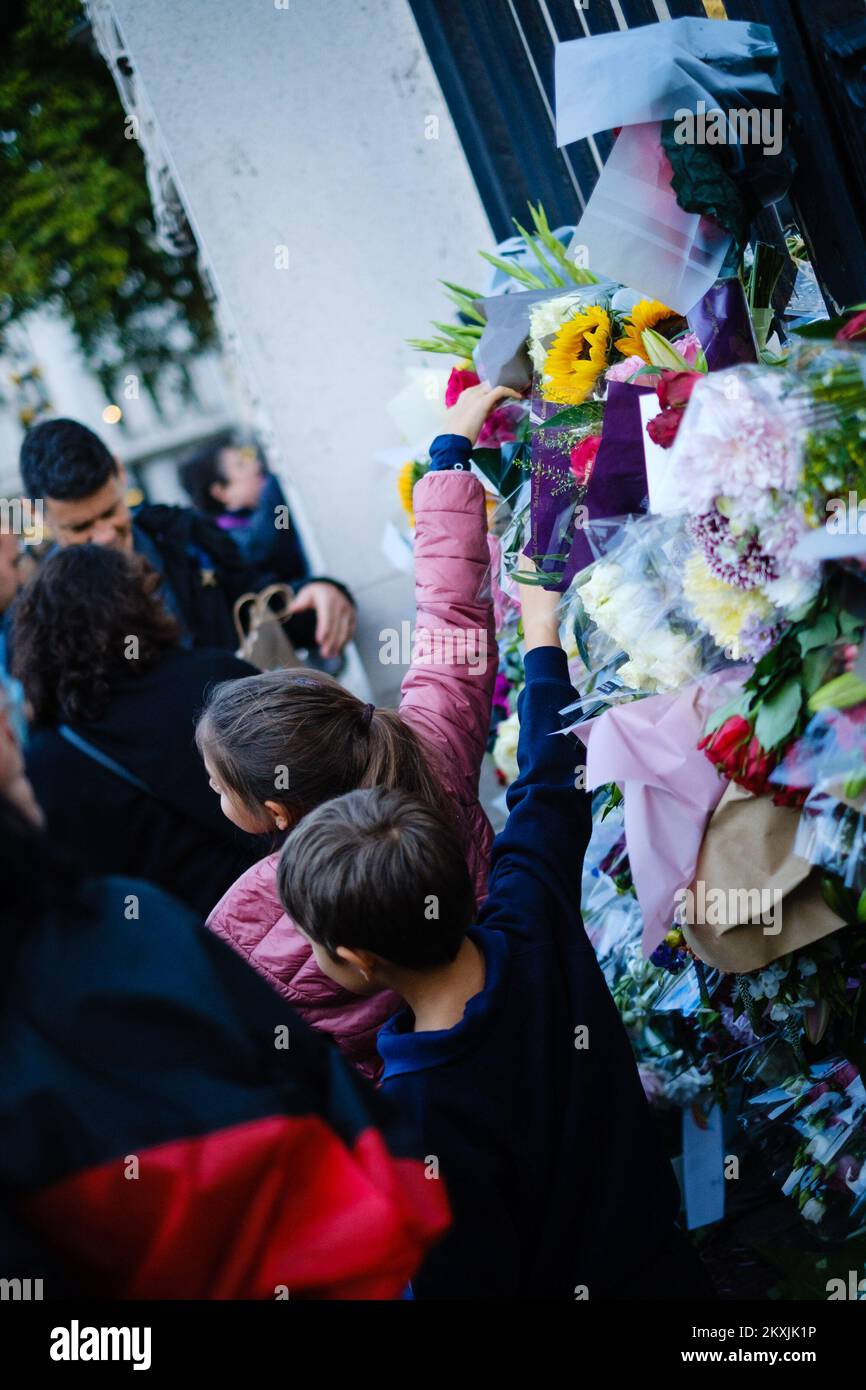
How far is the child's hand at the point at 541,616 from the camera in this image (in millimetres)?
1921

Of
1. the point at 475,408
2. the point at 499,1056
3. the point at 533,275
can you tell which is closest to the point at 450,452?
the point at 475,408

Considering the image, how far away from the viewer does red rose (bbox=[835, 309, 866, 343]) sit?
1.36 metres

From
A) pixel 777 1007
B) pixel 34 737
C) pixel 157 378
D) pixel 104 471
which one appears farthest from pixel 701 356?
pixel 157 378

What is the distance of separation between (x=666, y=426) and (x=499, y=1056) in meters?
0.81

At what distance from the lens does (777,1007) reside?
5.67 ft

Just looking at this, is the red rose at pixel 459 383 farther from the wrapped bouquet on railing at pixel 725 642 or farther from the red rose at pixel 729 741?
the red rose at pixel 729 741

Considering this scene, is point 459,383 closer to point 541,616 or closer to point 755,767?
point 541,616

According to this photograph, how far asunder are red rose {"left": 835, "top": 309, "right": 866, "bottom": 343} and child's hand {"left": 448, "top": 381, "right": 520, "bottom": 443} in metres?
0.87

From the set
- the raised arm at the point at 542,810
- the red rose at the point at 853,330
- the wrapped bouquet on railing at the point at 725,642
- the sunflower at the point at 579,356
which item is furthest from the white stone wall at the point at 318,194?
the red rose at the point at 853,330

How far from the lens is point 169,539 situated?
3635 mm

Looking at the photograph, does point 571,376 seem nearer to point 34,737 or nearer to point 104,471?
point 34,737

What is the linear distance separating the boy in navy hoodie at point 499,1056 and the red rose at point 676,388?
2.01 ft

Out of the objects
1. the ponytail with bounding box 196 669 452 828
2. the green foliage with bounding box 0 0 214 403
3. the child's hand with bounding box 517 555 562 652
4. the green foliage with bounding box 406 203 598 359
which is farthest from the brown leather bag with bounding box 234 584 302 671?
the green foliage with bounding box 0 0 214 403
